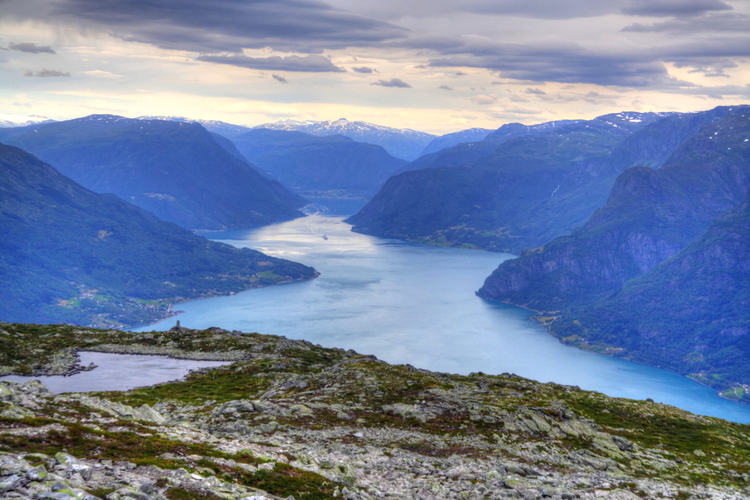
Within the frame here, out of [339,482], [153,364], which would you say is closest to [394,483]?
[339,482]

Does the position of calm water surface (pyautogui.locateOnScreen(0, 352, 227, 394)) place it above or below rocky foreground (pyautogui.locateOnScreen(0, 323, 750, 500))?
below

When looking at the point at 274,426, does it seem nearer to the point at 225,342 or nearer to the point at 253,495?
the point at 253,495

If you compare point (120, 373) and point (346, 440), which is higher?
point (346, 440)

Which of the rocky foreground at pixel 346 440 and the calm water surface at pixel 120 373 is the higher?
the rocky foreground at pixel 346 440

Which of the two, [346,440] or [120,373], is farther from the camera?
[120,373]

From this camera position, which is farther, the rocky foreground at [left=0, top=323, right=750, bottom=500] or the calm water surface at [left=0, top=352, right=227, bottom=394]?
the calm water surface at [left=0, top=352, right=227, bottom=394]
